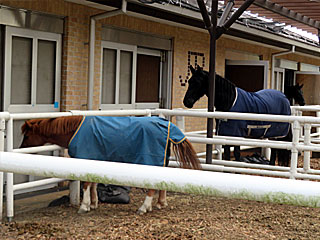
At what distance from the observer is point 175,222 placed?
413 cm

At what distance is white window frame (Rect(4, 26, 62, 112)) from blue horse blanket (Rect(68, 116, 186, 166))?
194cm

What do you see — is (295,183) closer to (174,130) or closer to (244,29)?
(174,130)

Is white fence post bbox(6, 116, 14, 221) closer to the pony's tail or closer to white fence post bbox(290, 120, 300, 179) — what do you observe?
the pony's tail

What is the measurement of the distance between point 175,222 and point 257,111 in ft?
11.1

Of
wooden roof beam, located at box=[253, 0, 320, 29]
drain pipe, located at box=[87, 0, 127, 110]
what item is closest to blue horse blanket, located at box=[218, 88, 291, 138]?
wooden roof beam, located at box=[253, 0, 320, 29]

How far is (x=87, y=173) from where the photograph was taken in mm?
953

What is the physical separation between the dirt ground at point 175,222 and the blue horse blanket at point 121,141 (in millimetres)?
507

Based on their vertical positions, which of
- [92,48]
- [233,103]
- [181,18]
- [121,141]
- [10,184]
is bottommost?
[10,184]

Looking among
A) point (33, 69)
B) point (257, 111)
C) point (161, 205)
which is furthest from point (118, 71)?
point (161, 205)

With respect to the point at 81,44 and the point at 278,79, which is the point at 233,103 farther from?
the point at 278,79

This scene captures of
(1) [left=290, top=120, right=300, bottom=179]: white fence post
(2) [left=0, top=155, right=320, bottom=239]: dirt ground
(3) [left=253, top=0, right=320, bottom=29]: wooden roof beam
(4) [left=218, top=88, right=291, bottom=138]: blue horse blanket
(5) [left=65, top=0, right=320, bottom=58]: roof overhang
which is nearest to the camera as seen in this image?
(2) [left=0, top=155, right=320, bottom=239]: dirt ground

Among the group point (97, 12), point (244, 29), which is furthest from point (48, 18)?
point (244, 29)

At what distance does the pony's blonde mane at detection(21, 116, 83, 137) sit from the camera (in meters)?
4.43

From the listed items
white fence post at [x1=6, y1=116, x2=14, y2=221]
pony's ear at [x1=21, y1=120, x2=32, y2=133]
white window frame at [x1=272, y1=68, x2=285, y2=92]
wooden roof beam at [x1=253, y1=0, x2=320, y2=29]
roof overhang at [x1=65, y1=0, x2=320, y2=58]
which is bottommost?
white fence post at [x1=6, y1=116, x2=14, y2=221]
